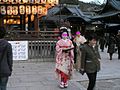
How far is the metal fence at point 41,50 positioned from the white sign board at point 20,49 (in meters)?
0.46

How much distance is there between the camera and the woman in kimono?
10359 millimetres

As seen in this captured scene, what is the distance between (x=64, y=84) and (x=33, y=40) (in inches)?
316

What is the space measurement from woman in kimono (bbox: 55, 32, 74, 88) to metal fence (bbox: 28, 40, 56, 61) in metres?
6.96

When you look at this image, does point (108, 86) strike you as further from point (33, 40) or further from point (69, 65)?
point (33, 40)

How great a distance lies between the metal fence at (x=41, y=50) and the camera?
17.5 m

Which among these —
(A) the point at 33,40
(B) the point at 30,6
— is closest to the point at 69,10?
(B) the point at 30,6

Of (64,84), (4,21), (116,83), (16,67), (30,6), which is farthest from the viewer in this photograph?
(4,21)

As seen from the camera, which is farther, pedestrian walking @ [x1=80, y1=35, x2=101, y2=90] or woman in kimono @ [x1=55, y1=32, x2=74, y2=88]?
woman in kimono @ [x1=55, y1=32, x2=74, y2=88]

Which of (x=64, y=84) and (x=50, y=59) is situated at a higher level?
(x=64, y=84)

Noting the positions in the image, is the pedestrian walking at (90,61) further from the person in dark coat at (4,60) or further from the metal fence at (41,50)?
the metal fence at (41,50)

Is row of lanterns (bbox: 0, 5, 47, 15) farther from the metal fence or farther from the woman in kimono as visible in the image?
the woman in kimono

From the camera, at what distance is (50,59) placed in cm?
1769

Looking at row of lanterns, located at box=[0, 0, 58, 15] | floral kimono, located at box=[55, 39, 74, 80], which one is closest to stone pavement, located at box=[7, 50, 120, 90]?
floral kimono, located at box=[55, 39, 74, 80]

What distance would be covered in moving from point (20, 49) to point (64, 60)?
6.68 meters
